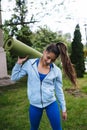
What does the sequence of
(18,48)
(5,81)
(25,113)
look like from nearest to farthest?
(18,48)
(25,113)
(5,81)

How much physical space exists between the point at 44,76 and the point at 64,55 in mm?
361

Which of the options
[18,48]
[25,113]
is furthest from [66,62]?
[25,113]

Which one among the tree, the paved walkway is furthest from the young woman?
the tree

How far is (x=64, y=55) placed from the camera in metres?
4.15

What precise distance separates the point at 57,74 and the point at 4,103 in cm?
563

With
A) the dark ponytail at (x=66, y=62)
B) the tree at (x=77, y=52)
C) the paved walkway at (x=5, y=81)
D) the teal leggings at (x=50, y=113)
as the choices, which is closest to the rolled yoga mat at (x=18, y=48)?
the dark ponytail at (x=66, y=62)

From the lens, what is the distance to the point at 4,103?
9.62 meters

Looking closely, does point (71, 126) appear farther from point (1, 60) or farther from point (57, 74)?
point (1, 60)

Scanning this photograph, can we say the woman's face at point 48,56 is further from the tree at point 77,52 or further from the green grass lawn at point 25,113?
the tree at point 77,52

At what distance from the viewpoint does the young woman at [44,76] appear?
4.11 meters

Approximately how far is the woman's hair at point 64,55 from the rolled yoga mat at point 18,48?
10.1 inches

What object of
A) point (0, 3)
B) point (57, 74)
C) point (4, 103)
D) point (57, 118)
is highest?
point (0, 3)

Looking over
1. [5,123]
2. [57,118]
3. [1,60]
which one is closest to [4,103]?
[5,123]

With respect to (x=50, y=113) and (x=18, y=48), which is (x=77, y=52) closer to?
(x=50, y=113)
